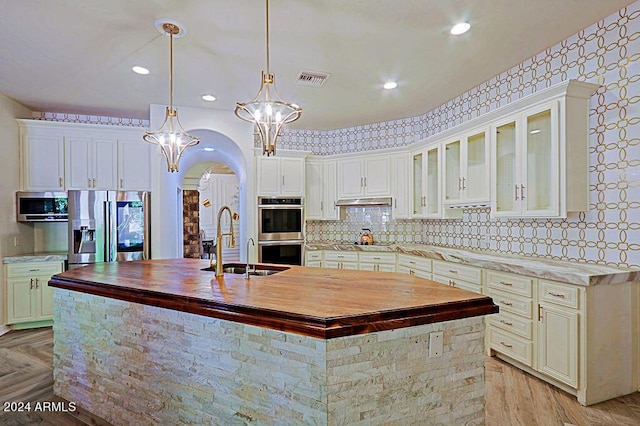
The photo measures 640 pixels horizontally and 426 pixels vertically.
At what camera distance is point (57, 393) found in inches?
102

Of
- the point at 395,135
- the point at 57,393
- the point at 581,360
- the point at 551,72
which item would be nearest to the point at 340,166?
the point at 395,135

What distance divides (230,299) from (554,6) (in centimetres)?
299

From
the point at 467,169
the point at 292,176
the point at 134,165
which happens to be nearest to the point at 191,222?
the point at 134,165

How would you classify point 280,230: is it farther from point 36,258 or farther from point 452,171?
point 36,258

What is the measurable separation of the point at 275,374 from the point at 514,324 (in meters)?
2.38

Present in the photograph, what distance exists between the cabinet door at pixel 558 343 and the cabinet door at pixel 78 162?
5.35m

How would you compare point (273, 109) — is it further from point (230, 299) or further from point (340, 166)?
point (340, 166)

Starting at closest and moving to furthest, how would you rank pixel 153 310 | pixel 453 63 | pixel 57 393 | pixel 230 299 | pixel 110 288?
pixel 230 299
pixel 153 310
pixel 110 288
pixel 57 393
pixel 453 63

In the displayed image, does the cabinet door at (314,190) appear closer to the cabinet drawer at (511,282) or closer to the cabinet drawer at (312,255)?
the cabinet drawer at (312,255)

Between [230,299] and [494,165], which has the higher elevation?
[494,165]

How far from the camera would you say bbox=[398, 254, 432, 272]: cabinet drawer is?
4.16 meters

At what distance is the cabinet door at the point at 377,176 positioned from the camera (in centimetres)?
512

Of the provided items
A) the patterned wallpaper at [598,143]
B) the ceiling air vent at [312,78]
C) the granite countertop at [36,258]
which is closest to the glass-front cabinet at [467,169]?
the patterned wallpaper at [598,143]

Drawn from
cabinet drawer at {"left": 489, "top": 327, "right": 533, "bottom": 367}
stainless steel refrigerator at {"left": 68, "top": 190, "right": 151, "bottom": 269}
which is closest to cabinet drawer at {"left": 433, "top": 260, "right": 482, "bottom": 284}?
cabinet drawer at {"left": 489, "top": 327, "right": 533, "bottom": 367}
